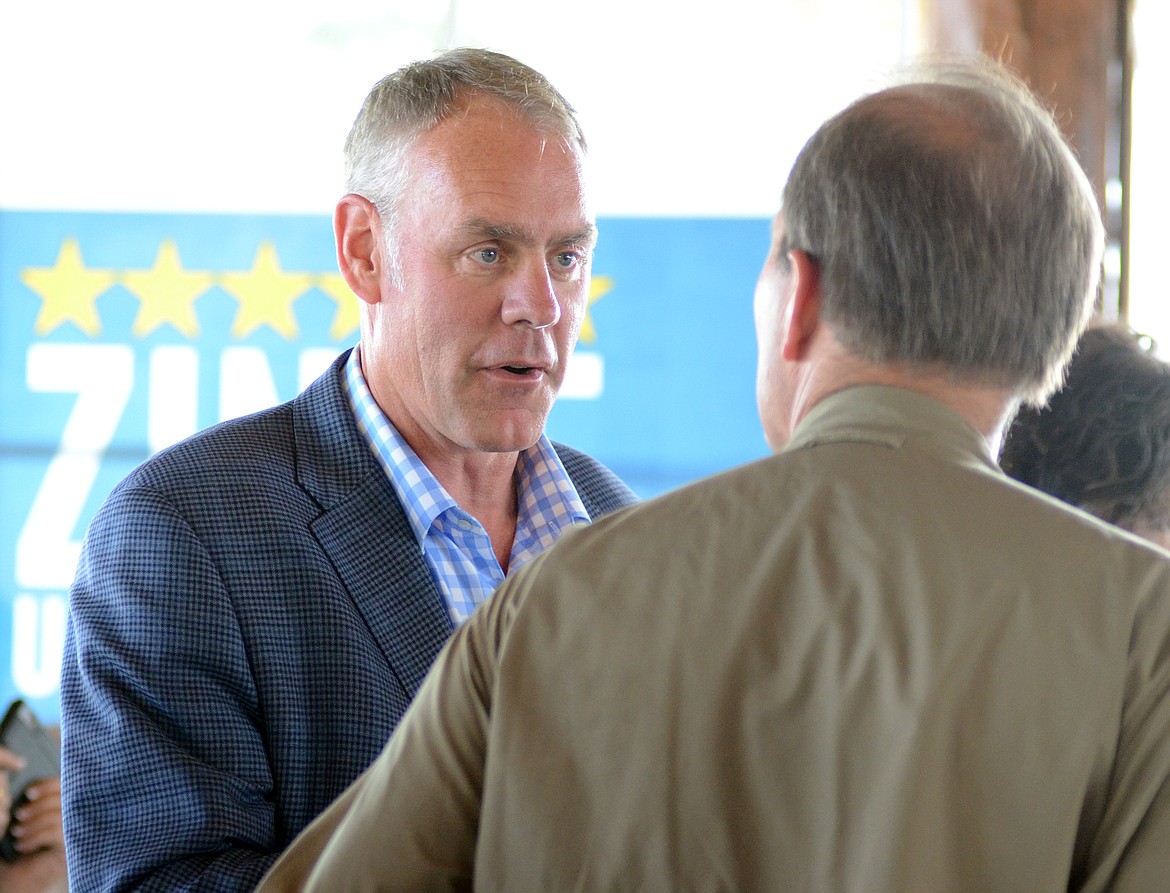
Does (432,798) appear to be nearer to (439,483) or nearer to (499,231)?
(439,483)

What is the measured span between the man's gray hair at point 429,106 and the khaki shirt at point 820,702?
96 centimetres

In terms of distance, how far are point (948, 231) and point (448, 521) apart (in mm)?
866

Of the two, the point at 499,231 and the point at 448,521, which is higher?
the point at 499,231

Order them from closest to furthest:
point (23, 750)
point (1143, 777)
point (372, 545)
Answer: point (1143, 777) < point (372, 545) < point (23, 750)

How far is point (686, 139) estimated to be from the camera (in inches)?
187

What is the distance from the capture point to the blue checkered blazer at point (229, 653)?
132 cm

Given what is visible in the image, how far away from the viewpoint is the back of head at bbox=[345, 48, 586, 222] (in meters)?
1.77

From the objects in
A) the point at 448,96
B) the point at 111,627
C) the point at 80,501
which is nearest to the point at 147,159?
the point at 80,501

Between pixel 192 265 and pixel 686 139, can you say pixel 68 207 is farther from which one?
pixel 686 139

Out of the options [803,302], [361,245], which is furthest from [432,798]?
[361,245]

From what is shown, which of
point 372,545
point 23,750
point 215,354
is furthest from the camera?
point 215,354

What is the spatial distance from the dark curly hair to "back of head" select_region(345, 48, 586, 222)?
74 centimetres

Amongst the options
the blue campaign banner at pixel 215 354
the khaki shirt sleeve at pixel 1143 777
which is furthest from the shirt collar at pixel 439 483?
the blue campaign banner at pixel 215 354

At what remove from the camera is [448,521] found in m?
1.69
